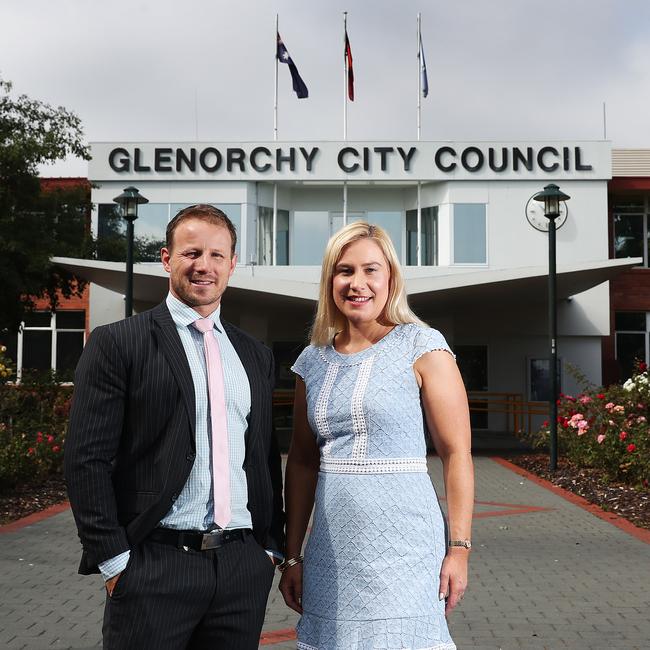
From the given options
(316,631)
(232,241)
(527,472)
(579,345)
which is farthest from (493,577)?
(579,345)

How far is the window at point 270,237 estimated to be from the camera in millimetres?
24625

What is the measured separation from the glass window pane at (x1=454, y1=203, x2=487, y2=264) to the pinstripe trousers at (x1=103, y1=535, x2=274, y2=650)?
71.5 feet

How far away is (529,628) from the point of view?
5062 mm

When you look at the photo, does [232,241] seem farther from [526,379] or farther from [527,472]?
[526,379]

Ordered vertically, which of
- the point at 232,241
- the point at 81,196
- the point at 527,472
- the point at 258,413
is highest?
the point at 81,196

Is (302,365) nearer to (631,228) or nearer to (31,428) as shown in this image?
(31,428)

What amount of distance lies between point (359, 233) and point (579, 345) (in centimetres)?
2196

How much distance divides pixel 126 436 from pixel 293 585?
79cm

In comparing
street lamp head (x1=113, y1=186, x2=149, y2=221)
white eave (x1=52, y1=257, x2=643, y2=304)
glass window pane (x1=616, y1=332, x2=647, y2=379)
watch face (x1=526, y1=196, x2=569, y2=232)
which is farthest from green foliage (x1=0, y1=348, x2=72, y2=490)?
glass window pane (x1=616, y1=332, x2=647, y2=379)

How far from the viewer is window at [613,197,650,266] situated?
27.4 metres

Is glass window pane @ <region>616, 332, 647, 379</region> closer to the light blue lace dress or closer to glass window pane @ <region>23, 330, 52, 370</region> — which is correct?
glass window pane @ <region>23, 330, 52, 370</region>

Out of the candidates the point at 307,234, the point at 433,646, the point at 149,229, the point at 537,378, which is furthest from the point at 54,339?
the point at 433,646

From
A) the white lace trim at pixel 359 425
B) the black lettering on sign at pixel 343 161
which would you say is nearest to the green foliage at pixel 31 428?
the white lace trim at pixel 359 425

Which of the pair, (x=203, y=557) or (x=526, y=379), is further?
(x=526, y=379)
